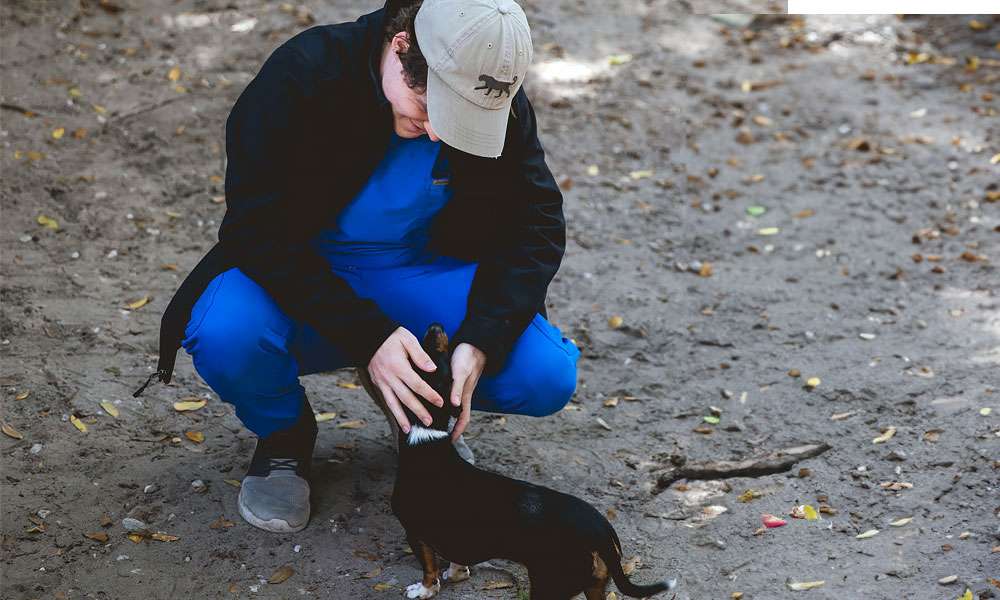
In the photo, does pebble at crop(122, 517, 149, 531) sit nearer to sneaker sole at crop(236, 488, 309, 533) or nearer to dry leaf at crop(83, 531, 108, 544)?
dry leaf at crop(83, 531, 108, 544)

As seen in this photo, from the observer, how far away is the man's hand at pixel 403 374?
8.60 feet

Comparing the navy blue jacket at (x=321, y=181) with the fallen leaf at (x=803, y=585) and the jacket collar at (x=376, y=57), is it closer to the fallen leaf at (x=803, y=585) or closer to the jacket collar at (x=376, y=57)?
the jacket collar at (x=376, y=57)

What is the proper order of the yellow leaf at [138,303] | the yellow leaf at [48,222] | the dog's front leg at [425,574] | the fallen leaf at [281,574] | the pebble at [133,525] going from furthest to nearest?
the yellow leaf at [48,222] < the yellow leaf at [138,303] < the pebble at [133,525] < the fallen leaf at [281,574] < the dog's front leg at [425,574]

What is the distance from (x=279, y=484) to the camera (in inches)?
123

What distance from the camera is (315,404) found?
12.3 ft

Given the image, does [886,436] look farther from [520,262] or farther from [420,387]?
[420,387]

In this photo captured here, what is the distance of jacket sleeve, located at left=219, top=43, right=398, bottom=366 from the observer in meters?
2.72

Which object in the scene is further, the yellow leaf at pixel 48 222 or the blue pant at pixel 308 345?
the yellow leaf at pixel 48 222

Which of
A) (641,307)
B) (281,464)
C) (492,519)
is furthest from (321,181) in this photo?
(641,307)

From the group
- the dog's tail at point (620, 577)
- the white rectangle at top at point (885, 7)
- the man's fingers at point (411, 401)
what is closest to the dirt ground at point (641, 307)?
the white rectangle at top at point (885, 7)

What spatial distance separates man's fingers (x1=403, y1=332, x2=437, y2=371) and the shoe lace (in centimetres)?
75

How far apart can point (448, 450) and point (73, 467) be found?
136 cm

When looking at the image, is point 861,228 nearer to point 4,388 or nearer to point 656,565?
point 656,565

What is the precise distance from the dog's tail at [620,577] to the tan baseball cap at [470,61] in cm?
106
